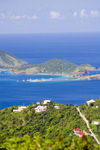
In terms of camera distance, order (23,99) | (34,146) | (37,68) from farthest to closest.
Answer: (37,68) < (23,99) < (34,146)

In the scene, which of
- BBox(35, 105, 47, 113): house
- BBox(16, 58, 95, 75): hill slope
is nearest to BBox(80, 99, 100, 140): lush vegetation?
BBox(35, 105, 47, 113): house

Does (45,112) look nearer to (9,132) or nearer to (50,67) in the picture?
(9,132)

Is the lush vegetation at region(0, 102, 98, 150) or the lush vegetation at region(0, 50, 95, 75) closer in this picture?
the lush vegetation at region(0, 102, 98, 150)

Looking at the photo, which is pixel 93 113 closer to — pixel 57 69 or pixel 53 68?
pixel 57 69

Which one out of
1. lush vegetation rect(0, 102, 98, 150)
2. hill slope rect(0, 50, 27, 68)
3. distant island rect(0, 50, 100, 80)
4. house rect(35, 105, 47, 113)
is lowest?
lush vegetation rect(0, 102, 98, 150)

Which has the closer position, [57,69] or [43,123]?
[43,123]

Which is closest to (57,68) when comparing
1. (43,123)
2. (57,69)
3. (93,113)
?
(57,69)

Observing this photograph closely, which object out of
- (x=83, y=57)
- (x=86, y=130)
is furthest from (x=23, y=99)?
(x=83, y=57)

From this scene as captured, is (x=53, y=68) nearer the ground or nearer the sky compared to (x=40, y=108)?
nearer the sky

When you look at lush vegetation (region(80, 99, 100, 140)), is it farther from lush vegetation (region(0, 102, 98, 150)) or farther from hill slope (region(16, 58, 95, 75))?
hill slope (region(16, 58, 95, 75))
